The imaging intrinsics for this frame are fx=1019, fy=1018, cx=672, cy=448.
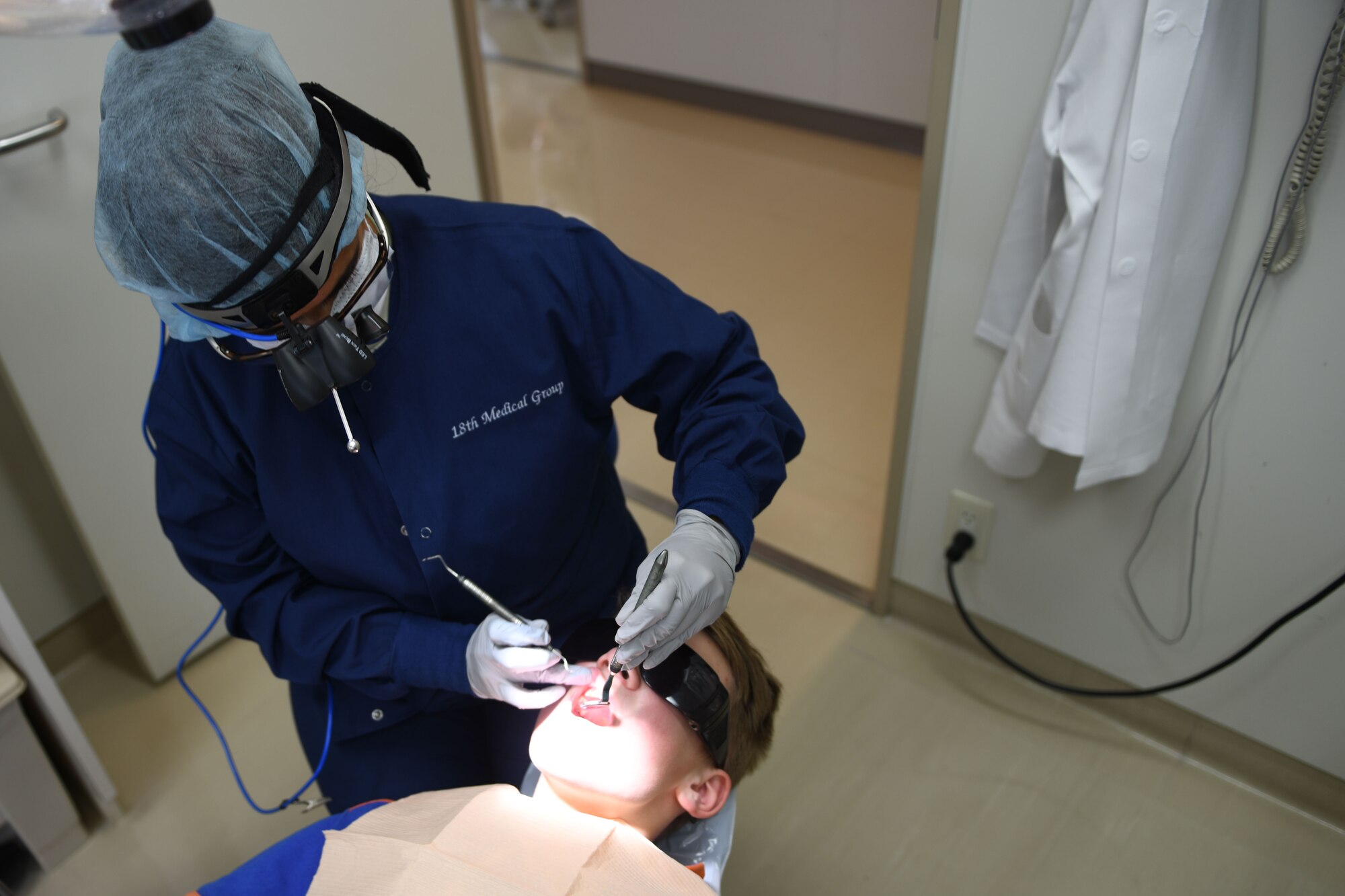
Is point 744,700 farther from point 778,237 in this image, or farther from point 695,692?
point 778,237

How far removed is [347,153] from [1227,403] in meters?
1.27

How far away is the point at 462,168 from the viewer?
2.17 m

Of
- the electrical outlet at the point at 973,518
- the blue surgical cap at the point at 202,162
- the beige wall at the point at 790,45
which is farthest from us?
the beige wall at the point at 790,45

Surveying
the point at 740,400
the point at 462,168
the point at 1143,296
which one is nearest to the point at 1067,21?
the point at 1143,296

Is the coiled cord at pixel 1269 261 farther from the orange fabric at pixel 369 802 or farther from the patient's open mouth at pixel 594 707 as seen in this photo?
the orange fabric at pixel 369 802

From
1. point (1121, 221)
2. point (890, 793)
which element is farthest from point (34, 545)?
point (1121, 221)

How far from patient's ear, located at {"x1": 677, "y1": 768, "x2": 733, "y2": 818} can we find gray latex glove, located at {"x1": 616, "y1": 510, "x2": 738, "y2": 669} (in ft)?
0.54

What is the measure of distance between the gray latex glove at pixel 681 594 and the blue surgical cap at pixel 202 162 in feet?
1.59

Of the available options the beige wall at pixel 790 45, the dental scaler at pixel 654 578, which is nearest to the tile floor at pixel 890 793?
the dental scaler at pixel 654 578

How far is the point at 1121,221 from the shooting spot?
1326 millimetres

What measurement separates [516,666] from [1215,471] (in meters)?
1.12

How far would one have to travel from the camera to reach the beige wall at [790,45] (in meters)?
3.79

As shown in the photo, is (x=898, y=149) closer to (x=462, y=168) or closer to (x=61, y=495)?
(x=462, y=168)

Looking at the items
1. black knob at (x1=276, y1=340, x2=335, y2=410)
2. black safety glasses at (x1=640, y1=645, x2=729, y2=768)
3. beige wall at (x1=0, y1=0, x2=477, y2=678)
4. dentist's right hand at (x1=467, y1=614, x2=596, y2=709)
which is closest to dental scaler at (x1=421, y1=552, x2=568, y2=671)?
dentist's right hand at (x1=467, y1=614, x2=596, y2=709)
